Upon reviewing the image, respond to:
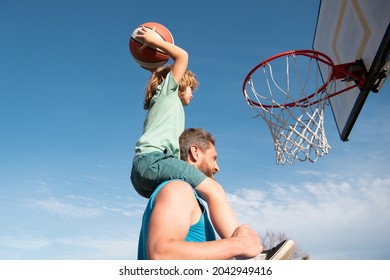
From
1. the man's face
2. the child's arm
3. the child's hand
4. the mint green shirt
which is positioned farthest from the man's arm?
the child's hand

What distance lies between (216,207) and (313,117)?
3.88 meters

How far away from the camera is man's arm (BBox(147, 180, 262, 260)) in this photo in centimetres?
221

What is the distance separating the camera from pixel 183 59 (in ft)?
12.5

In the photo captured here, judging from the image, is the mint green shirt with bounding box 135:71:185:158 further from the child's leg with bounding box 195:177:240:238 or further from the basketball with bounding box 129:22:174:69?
the basketball with bounding box 129:22:174:69

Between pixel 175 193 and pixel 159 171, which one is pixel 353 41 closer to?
pixel 159 171

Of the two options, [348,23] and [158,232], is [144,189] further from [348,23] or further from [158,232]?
[348,23]

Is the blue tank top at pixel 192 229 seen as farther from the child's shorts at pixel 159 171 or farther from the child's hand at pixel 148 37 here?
the child's hand at pixel 148 37

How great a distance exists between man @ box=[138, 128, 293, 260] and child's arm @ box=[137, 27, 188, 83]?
1331 mm

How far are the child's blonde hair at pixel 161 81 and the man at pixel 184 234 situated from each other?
134 cm

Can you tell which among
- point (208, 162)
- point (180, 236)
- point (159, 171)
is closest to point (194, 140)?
point (208, 162)

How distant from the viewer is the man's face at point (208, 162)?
11.5ft

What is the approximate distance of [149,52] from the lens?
426cm

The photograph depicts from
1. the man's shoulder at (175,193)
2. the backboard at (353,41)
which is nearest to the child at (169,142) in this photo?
the man's shoulder at (175,193)
